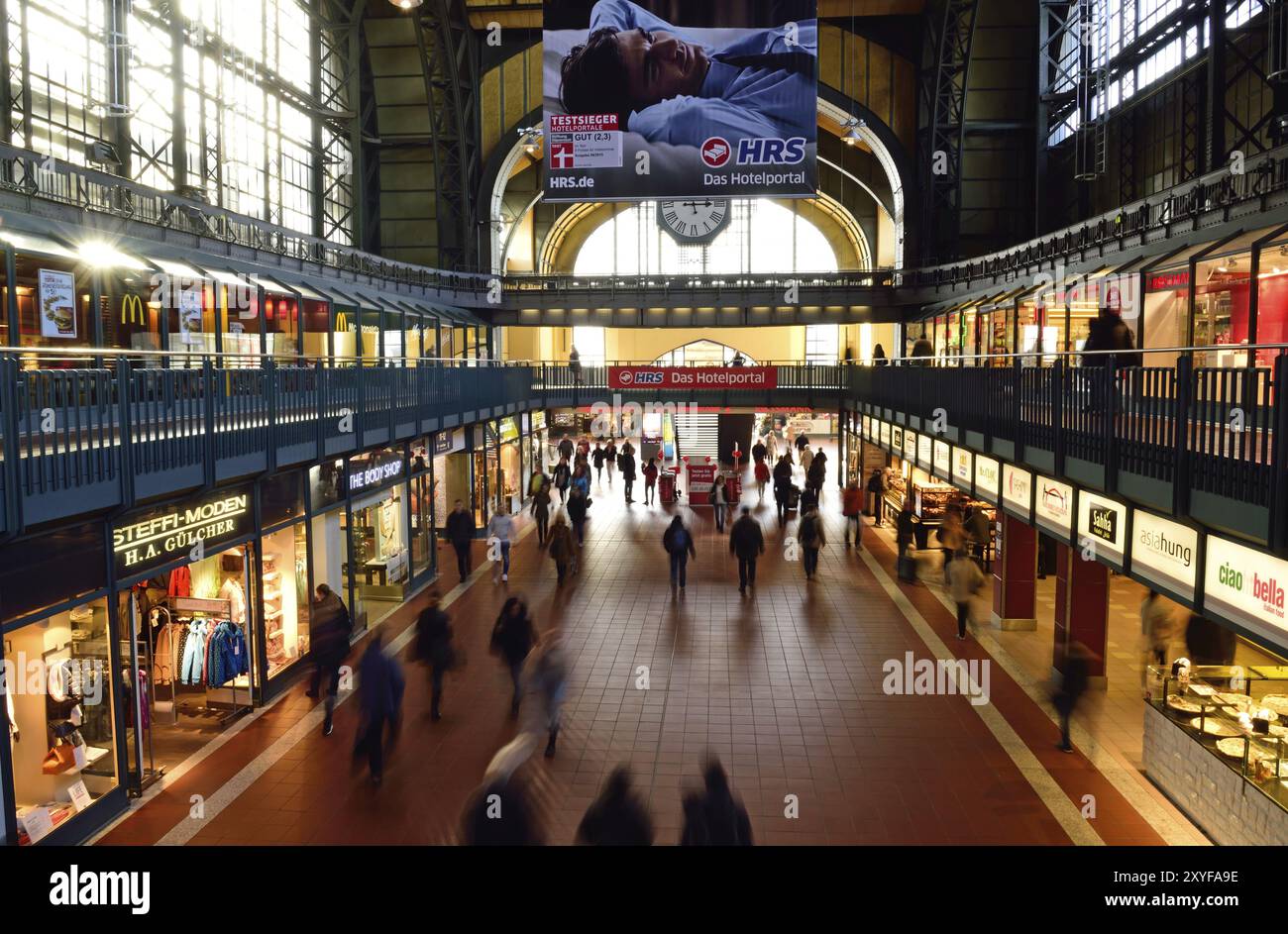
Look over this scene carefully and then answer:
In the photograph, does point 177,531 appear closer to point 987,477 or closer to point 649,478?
point 987,477

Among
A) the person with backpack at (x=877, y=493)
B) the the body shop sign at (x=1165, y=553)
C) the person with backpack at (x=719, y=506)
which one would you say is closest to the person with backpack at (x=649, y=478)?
the person with backpack at (x=719, y=506)

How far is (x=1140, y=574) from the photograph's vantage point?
26.1 feet

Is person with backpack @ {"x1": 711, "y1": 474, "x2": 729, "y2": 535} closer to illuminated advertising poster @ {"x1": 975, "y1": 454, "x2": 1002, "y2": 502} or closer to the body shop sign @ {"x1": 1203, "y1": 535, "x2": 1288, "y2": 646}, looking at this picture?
illuminated advertising poster @ {"x1": 975, "y1": 454, "x2": 1002, "y2": 502}

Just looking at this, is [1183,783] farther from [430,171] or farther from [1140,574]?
[430,171]

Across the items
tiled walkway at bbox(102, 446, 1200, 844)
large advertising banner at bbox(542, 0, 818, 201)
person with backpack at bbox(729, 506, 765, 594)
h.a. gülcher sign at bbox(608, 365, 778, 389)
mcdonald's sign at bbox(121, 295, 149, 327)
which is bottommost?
tiled walkway at bbox(102, 446, 1200, 844)

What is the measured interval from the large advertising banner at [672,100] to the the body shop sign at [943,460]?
1047 cm

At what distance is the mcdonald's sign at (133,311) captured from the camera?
13320 millimetres

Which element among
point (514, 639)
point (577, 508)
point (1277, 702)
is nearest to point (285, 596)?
point (514, 639)

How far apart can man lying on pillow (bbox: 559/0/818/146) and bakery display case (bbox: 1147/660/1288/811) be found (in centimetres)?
1901

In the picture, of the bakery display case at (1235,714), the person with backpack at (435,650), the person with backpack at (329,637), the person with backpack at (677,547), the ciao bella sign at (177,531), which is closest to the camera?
the bakery display case at (1235,714)

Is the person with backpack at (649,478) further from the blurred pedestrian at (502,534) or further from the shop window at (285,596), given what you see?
the shop window at (285,596)

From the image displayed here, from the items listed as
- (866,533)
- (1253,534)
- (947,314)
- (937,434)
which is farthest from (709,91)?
(1253,534)

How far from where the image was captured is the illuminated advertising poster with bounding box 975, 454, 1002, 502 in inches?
514

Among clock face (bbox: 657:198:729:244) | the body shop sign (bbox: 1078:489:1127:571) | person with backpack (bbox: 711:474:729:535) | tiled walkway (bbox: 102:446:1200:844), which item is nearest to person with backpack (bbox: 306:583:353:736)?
tiled walkway (bbox: 102:446:1200:844)
